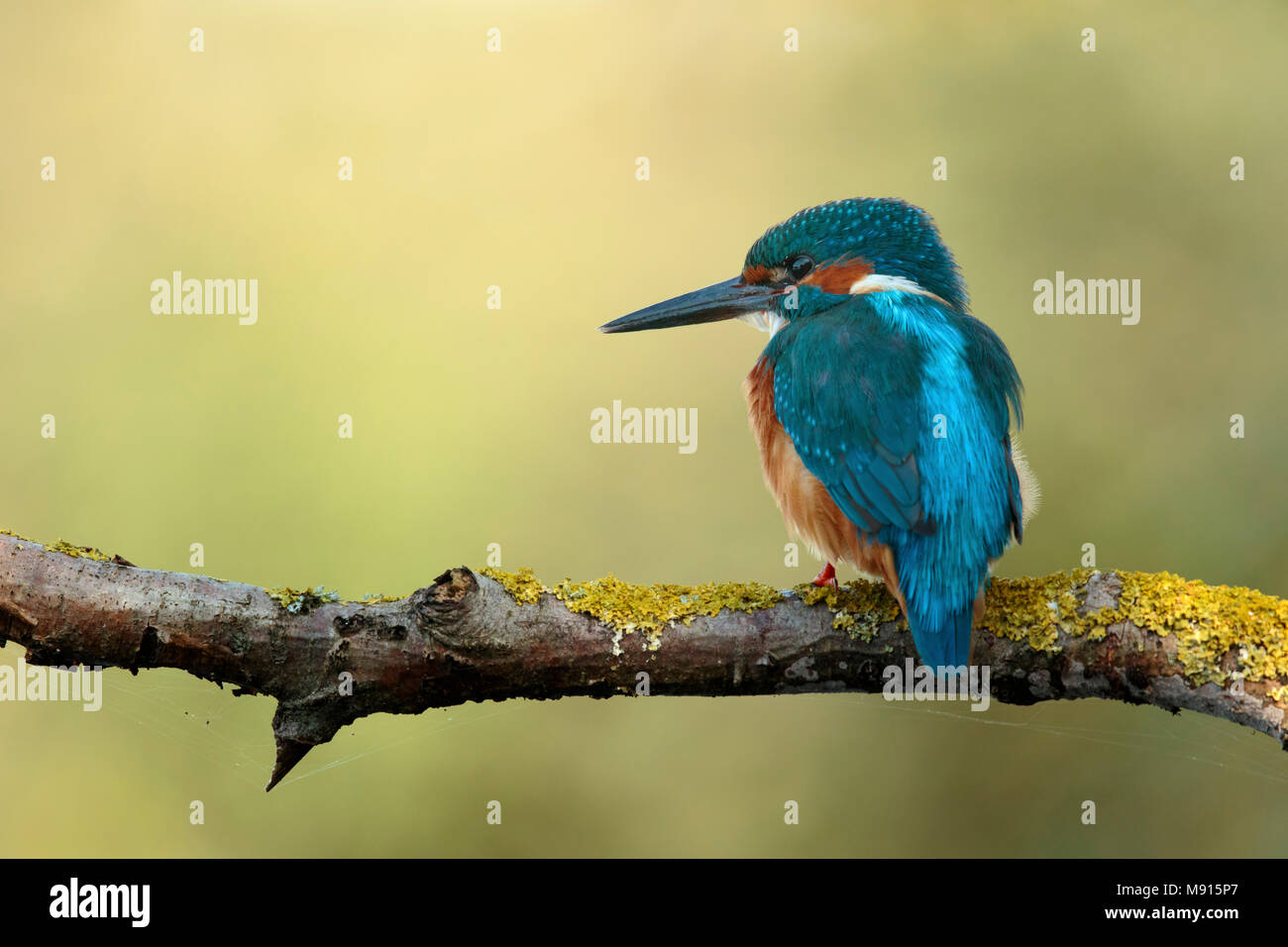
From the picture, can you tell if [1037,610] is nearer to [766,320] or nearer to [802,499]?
[802,499]

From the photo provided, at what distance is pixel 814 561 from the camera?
13.3 ft

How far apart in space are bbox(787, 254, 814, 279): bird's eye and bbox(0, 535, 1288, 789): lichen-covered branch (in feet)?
3.34

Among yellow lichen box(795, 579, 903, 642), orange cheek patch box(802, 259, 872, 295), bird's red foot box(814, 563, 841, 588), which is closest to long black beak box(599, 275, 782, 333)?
orange cheek patch box(802, 259, 872, 295)

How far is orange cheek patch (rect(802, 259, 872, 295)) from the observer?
105 inches

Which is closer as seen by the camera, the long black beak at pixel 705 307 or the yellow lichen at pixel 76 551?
the yellow lichen at pixel 76 551

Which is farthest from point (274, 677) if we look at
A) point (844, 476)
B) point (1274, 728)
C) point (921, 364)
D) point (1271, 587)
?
point (1271, 587)

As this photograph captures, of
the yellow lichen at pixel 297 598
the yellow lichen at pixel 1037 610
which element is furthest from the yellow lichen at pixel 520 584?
the yellow lichen at pixel 1037 610

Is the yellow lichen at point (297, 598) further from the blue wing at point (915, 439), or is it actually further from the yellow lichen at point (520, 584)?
the blue wing at point (915, 439)

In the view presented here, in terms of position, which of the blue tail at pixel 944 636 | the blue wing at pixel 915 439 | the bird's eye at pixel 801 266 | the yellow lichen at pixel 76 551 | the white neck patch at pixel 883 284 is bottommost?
the blue tail at pixel 944 636

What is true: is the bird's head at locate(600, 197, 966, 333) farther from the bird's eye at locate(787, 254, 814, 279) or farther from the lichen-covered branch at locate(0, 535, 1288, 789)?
the lichen-covered branch at locate(0, 535, 1288, 789)

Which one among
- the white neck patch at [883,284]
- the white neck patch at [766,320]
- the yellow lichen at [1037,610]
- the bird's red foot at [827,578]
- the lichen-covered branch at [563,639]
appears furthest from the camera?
the white neck patch at [766,320]

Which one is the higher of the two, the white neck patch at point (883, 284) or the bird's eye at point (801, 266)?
the bird's eye at point (801, 266)

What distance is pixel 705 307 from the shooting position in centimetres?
288

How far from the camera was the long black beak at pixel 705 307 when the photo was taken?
2816mm
